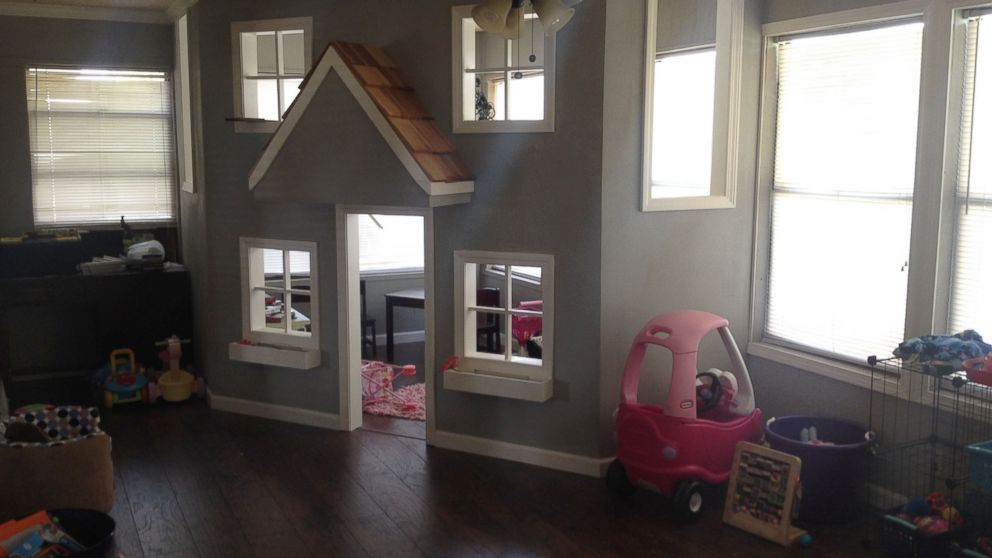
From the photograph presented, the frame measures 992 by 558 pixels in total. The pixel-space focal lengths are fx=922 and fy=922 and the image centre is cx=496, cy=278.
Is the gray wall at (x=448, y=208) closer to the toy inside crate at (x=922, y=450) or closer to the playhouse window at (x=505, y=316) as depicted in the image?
the playhouse window at (x=505, y=316)

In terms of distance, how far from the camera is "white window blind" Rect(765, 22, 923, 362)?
483 cm

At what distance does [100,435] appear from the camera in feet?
13.9

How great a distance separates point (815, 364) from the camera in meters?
5.28

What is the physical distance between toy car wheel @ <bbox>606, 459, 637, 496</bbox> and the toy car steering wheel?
548 mm

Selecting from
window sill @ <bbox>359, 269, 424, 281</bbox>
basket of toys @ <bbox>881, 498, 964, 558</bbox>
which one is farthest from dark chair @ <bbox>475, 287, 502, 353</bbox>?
basket of toys @ <bbox>881, 498, 964, 558</bbox>

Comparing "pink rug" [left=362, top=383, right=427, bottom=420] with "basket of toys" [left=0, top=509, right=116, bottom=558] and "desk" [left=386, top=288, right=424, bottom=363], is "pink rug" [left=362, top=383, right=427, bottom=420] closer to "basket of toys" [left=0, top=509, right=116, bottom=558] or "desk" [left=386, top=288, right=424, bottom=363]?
"desk" [left=386, top=288, right=424, bottom=363]

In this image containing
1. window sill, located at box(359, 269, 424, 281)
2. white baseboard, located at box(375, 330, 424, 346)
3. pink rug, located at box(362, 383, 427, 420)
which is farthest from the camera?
white baseboard, located at box(375, 330, 424, 346)

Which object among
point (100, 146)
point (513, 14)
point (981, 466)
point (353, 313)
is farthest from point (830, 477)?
point (100, 146)

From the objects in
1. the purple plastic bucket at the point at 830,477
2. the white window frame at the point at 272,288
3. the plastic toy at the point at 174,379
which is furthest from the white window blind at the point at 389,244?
the purple plastic bucket at the point at 830,477

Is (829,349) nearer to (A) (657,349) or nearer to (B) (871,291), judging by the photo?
(B) (871,291)

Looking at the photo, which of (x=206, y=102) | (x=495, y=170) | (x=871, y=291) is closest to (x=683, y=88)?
(x=495, y=170)

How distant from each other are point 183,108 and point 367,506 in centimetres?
396

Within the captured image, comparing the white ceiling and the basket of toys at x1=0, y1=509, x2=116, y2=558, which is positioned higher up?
the white ceiling

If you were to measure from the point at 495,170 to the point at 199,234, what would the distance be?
2.71 m
